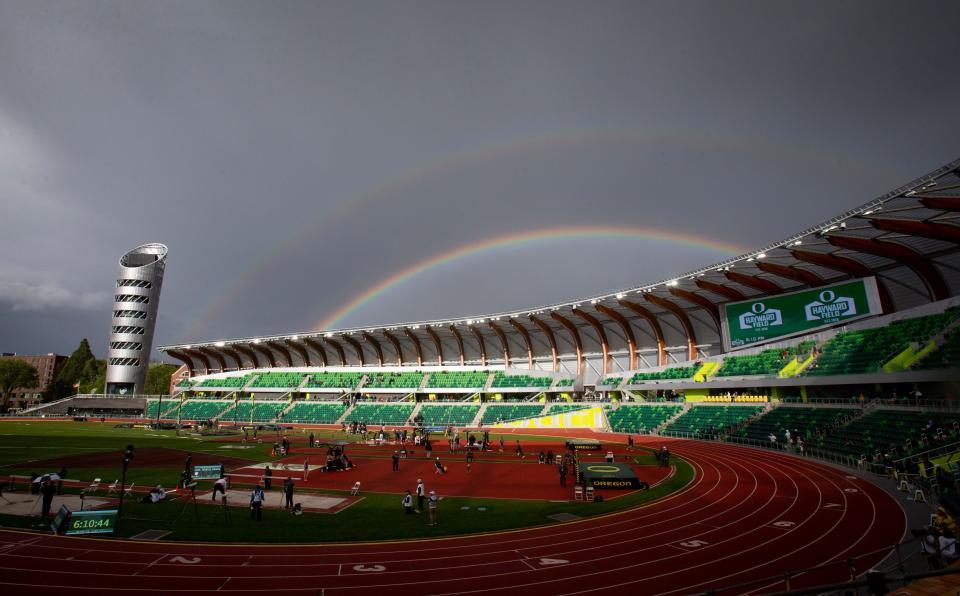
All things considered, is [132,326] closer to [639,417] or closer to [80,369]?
[80,369]

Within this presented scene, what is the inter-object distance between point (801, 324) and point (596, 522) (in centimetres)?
4302

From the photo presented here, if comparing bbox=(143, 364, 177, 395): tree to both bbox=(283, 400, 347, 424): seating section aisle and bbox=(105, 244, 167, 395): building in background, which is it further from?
bbox=(283, 400, 347, 424): seating section aisle

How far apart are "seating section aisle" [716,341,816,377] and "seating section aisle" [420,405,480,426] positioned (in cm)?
3274

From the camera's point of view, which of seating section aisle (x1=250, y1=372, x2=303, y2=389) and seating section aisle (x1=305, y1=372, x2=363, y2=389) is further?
seating section aisle (x1=250, y1=372, x2=303, y2=389)

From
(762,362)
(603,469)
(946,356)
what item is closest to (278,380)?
(603,469)

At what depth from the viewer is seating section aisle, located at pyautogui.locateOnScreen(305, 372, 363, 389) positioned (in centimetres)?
8606

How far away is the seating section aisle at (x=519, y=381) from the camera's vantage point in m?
70.8

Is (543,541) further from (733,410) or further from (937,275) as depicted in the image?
(937,275)

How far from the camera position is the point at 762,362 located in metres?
46.5

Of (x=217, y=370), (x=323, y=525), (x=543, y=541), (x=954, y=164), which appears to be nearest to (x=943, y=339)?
(x=954, y=164)

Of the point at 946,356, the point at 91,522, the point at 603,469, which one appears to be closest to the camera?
the point at 91,522

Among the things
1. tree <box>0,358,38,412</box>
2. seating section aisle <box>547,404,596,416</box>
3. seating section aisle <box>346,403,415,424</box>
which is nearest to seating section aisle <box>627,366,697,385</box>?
seating section aisle <box>547,404,596,416</box>

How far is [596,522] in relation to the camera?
1669 centimetres

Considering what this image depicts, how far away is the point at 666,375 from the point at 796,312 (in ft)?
51.7
